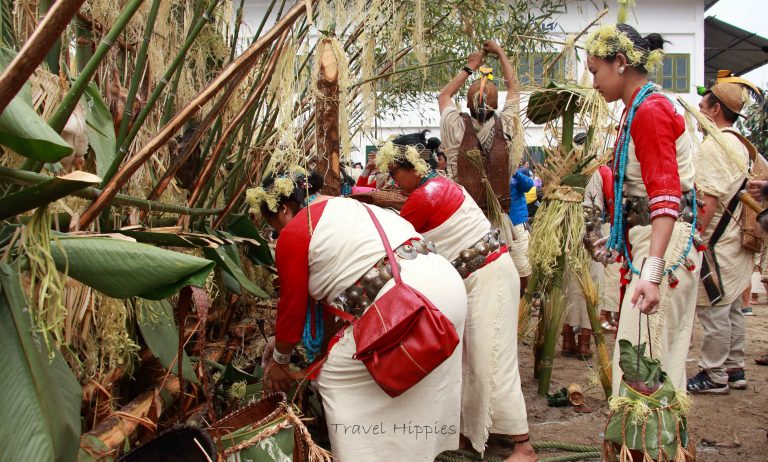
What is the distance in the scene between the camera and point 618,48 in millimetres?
2695

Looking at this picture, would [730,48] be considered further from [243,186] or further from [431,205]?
[243,186]

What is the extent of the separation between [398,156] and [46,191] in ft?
7.43

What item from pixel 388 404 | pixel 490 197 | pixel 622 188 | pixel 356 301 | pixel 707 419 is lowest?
pixel 707 419

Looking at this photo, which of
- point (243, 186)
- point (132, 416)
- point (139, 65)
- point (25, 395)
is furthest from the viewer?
point (243, 186)

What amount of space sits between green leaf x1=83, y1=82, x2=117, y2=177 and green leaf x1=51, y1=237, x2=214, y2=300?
689 mm

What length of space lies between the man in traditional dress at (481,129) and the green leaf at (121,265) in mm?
3002

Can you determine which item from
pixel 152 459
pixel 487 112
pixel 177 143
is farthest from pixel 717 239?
pixel 152 459

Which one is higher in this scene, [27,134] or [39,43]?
[39,43]

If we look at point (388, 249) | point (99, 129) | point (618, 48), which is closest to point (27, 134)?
point (99, 129)

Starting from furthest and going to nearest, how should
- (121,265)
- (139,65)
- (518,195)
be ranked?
(518,195) → (139,65) → (121,265)

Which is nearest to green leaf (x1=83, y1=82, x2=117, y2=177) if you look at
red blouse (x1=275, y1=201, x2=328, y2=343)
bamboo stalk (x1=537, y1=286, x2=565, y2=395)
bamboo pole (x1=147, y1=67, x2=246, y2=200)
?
bamboo pole (x1=147, y1=67, x2=246, y2=200)

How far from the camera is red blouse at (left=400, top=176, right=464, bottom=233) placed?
11.0ft

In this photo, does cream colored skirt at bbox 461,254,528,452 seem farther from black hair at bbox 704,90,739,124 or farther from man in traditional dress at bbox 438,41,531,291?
black hair at bbox 704,90,739,124

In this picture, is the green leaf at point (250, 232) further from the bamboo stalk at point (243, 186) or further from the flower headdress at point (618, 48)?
the flower headdress at point (618, 48)
